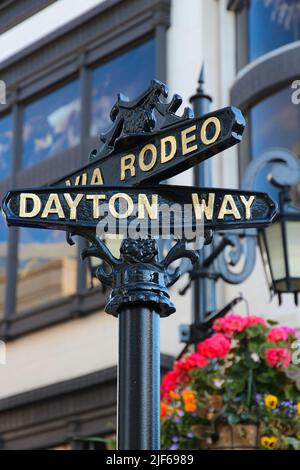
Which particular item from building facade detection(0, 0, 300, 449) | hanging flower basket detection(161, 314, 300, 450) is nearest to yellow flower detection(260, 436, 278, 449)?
hanging flower basket detection(161, 314, 300, 450)

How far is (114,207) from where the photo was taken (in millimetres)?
3182

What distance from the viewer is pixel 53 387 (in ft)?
45.4

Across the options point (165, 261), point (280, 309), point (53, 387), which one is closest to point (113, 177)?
point (165, 261)

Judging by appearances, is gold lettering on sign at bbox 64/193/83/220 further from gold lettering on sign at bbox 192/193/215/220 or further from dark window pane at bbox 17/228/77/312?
dark window pane at bbox 17/228/77/312

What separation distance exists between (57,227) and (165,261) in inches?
13.6

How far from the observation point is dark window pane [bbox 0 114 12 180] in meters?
16.2

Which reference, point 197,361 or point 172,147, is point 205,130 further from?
point 197,361

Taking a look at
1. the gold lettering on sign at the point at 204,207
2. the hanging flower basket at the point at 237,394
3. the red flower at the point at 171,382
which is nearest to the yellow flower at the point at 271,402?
the hanging flower basket at the point at 237,394

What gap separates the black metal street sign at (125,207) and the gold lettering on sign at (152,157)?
0.08m

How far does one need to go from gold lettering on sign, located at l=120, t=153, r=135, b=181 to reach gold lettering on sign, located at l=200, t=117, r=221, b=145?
0.23 metres

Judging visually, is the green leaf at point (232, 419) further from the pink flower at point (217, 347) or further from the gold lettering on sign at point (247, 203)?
the gold lettering on sign at point (247, 203)

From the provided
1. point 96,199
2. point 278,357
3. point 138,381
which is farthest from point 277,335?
point 138,381

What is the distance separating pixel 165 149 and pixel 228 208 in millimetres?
263
